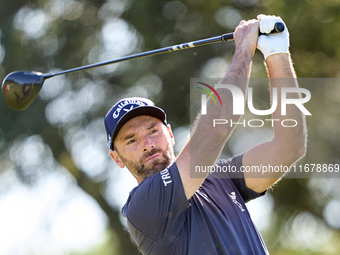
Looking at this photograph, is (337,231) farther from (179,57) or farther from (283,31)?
(283,31)

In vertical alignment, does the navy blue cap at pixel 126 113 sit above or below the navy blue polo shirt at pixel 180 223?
above

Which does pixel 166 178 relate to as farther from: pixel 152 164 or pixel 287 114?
pixel 287 114

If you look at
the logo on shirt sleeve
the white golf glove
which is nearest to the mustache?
the logo on shirt sleeve

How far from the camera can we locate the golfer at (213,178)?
253cm

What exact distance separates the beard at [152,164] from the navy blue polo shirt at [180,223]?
0.30 meters

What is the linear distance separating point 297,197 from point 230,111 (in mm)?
5915

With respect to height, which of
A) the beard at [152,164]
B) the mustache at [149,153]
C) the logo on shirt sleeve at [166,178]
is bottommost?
the beard at [152,164]

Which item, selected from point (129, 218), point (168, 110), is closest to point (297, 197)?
point (168, 110)

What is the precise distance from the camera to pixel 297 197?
8062 millimetres

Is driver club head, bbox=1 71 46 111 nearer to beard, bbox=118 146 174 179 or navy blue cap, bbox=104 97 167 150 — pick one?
navy blue cap, bbox=104 97 167 150

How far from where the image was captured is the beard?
303cm

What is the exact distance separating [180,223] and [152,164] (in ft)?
1.69

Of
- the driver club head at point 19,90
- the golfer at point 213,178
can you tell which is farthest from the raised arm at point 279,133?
the driver club head at point 19,90

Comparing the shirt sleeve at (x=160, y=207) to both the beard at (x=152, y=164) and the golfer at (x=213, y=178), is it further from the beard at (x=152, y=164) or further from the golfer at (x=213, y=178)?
the beard at (x=152, y=164)
